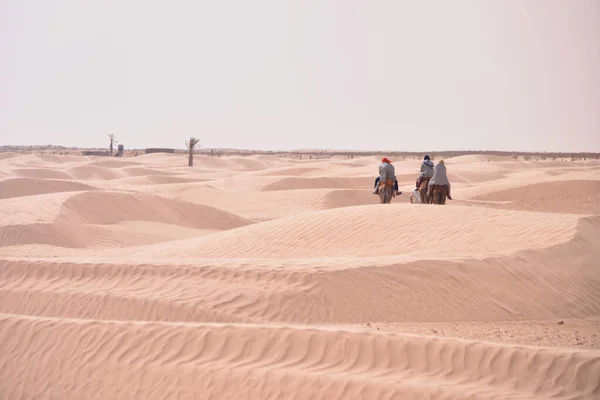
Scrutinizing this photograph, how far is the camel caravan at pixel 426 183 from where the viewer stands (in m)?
18.1

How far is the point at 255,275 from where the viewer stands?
1067cm

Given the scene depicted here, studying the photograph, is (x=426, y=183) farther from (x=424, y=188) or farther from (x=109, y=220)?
(x=109, y=220)

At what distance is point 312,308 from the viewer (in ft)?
32.4

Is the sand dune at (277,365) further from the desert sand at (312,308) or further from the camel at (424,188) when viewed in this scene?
the camel at (424,188)

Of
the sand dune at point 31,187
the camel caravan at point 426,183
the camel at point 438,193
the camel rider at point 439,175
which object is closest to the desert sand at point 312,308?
the camel rider at point 439,175

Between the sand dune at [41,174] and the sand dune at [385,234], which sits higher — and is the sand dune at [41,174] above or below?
below

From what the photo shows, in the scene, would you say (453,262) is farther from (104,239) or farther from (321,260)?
(104,239)

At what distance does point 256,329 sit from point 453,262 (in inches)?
179

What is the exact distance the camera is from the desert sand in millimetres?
6754

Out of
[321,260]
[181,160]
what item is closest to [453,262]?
[321,260]

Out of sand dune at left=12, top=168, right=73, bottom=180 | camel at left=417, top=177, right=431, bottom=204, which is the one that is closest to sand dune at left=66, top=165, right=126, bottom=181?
sand dune at left=12, top=168, right=73, bottom=180

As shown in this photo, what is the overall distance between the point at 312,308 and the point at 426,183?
9945mm

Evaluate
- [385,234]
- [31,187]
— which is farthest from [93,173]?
[385,234]

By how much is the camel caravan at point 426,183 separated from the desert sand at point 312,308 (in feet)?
7.42
